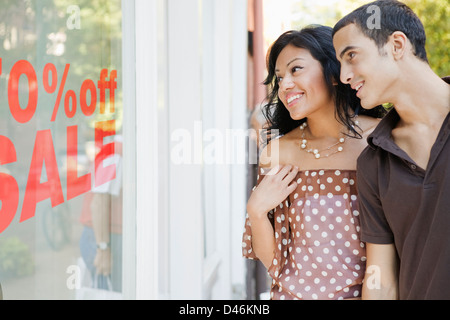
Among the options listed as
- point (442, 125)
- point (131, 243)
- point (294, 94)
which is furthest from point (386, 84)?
point (131, 243)

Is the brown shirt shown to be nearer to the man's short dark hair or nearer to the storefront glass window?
the man's short dark hair

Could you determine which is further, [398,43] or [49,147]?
[49,147]

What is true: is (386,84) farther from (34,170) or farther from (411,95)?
(34,170)

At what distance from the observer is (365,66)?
1270mm

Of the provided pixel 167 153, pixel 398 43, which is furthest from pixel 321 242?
pixel 167 153

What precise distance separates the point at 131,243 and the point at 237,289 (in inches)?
113

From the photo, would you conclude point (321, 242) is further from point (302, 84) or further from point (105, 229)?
point (105, 229)

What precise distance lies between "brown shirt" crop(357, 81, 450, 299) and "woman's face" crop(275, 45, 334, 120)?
0.24 metres

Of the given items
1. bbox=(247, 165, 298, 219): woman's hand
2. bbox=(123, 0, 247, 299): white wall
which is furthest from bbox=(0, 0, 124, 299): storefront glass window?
bbox=(247, 165, 298, 219): woman's hand

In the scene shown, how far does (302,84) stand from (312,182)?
11.5 inches

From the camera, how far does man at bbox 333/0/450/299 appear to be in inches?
46.1

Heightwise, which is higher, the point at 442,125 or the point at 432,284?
the point at 442,125

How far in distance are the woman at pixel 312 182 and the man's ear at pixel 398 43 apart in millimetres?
257

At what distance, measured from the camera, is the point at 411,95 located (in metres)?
1.25
